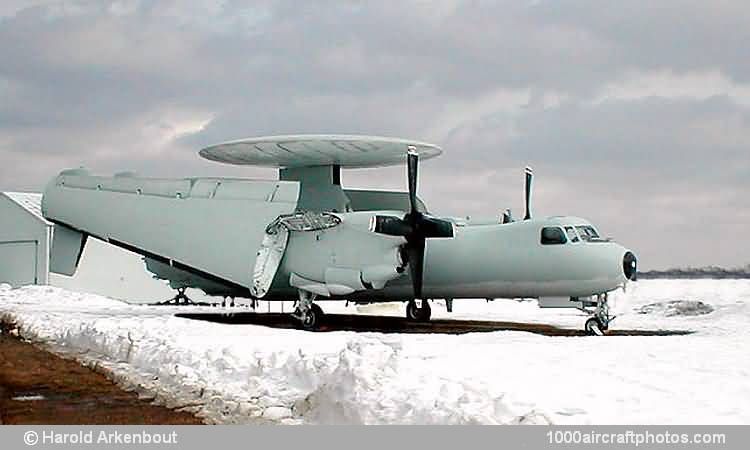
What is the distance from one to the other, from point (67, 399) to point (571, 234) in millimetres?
14278

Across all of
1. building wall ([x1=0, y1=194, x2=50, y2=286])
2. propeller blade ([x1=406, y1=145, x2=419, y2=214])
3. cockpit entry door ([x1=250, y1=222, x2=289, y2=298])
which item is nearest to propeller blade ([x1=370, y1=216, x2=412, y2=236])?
propeller blade ([x1=406, y1=145, x2=419, y2=214])

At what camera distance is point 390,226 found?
22375mm

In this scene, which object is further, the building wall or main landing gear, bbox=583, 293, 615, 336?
the building wall

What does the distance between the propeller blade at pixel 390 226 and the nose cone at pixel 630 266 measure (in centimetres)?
562

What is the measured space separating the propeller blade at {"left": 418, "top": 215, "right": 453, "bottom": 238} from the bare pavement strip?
34.5 ft

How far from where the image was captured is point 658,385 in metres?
9.55

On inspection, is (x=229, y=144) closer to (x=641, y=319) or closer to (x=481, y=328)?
(x=481, y=328)

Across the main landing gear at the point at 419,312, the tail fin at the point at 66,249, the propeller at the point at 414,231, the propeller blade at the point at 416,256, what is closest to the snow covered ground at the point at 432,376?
the propeller at the point at 414,231

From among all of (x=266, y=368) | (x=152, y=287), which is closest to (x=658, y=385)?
(x=266, y=368)

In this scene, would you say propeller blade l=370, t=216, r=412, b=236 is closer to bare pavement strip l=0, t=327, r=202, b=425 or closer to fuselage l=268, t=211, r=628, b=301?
fuselage l=268, t=211, r=628, b=301

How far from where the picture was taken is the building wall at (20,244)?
40375 millimetres

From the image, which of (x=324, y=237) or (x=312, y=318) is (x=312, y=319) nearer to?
(x=312, y=318)

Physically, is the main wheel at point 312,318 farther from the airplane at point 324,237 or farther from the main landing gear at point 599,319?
the main landing gear at point 599,319

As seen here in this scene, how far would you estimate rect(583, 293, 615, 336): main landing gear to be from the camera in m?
20.5
